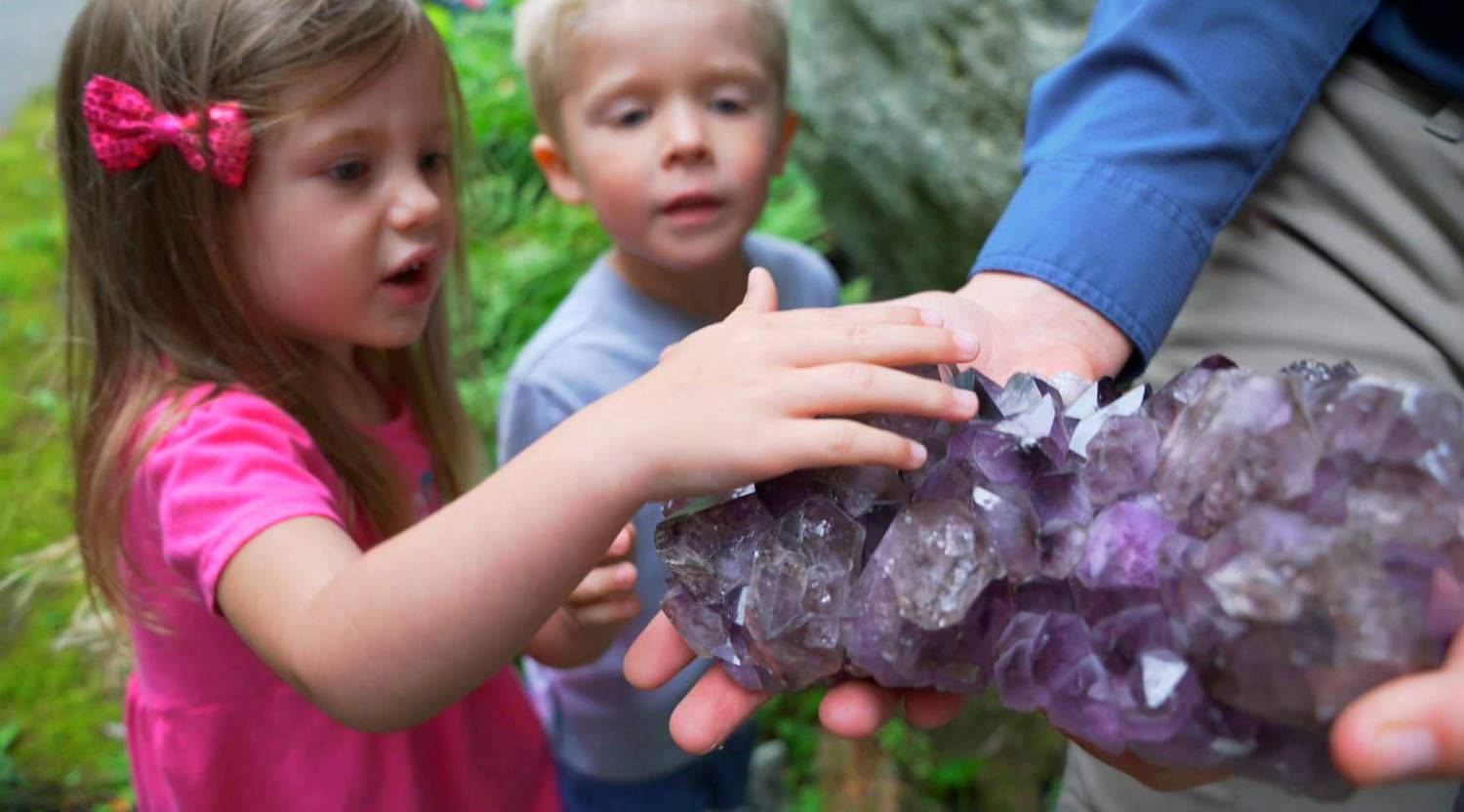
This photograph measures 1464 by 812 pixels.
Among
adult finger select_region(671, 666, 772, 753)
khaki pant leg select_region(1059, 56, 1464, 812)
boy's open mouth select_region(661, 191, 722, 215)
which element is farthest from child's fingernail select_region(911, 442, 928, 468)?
boy's open mouth select_region(661, 191, 722, 215)

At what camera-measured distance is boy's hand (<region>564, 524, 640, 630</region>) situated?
1.48m

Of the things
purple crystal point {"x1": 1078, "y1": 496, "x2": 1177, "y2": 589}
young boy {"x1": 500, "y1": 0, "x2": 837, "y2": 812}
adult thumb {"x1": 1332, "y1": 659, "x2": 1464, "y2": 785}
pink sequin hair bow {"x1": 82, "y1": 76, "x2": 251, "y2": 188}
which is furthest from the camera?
young boy {"x1": 500, "y1": 0, "x2": 837, "y2": 812}

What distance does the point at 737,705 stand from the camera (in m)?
1.21

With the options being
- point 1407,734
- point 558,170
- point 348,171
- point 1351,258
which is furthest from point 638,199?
point 1407,734

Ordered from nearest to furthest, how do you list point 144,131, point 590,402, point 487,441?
point 144,131, point 590,402, point 487,441

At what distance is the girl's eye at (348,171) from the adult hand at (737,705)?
2.43ft

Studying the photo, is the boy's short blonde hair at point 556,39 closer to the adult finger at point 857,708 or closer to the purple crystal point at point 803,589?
the purple crystal point at point 803,589

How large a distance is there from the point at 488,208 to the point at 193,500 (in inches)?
113

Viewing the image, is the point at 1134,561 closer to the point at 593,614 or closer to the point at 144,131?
the point at 593,614

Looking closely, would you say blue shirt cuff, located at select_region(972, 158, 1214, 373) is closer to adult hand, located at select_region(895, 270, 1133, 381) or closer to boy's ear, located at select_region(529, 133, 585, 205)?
adult hand, located at select_region(895, 270, 1133, 381)

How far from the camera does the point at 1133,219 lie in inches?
63.0

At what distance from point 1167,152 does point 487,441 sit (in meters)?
2.11

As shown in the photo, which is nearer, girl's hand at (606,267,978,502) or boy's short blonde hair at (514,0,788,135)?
girl's hand at (606,267,978,502)

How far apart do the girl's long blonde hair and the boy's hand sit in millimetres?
322
